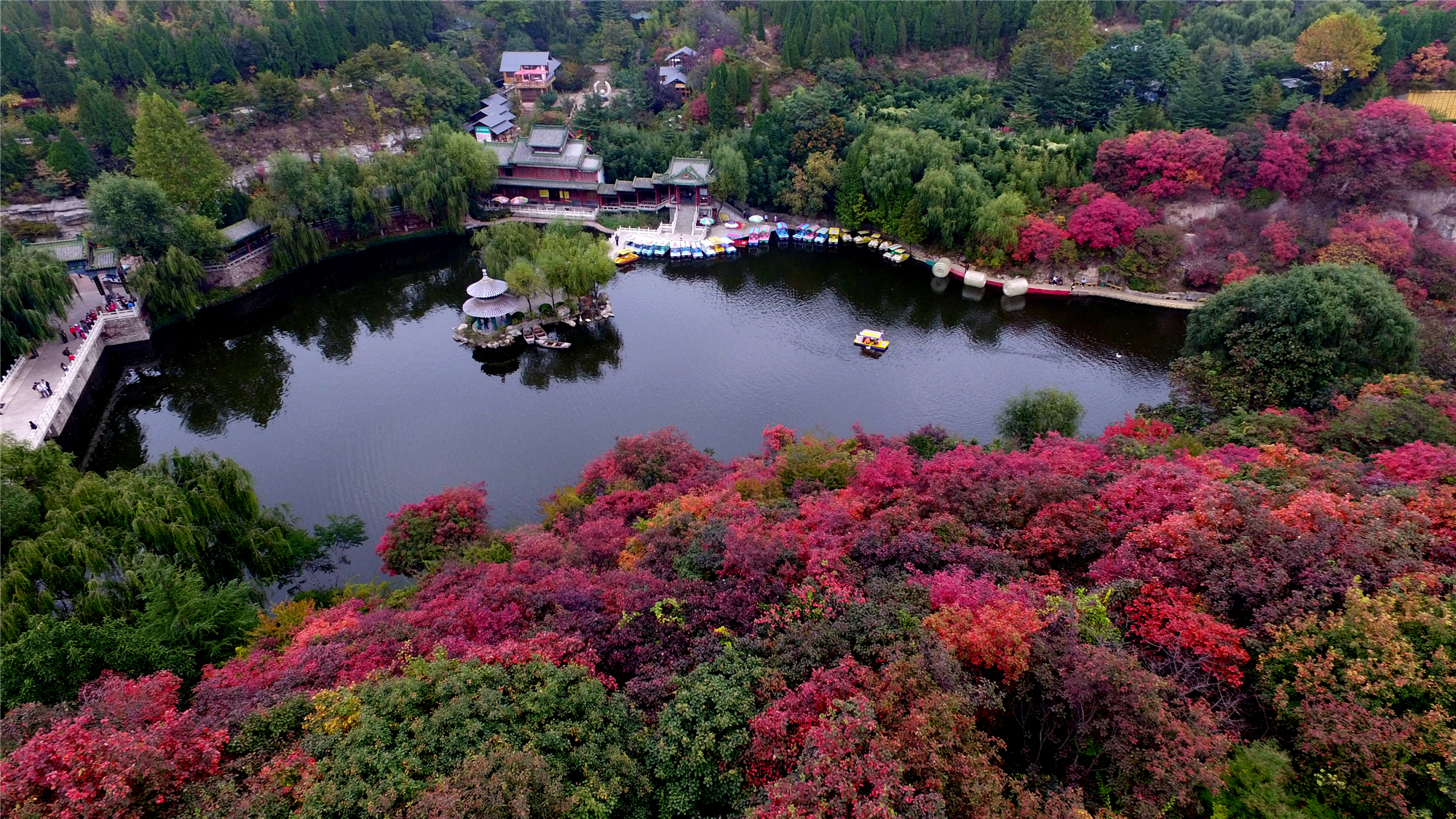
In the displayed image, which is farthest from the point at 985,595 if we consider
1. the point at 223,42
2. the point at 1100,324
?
the point at 223,42

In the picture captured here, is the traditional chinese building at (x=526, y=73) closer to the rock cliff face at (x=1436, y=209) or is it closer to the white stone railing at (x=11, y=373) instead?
the white stone railing at (x=11, y=373)

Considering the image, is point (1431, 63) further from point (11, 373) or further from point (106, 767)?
point (11, 373)

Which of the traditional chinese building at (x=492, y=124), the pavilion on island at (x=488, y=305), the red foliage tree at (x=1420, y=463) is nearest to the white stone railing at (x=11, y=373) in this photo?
the pavilion on island at (x=488, y=305)

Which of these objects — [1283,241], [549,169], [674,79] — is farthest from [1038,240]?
[674,79]

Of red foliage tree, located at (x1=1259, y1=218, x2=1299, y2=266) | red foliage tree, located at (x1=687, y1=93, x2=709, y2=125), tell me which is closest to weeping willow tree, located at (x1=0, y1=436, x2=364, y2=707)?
red foliage tree, located at (x1=687, y1=93, x2=709, y2=125)

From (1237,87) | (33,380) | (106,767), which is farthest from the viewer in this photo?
(1237,87)

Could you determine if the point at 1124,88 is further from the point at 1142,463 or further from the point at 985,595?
the point at 985,595
